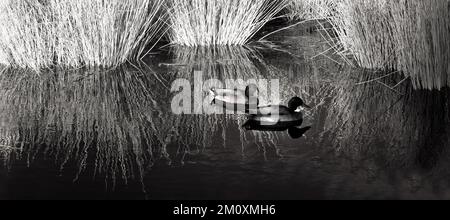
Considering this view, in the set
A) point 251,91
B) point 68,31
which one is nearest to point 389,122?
point 251,91

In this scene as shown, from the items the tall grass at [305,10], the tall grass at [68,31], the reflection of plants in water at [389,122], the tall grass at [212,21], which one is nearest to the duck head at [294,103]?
the reflection of plants in water at [389,122]

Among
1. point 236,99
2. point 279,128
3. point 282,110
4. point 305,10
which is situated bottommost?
point 279,128

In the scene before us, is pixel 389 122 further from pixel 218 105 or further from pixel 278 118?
pixel 218 105

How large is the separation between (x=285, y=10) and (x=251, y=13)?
2.99m

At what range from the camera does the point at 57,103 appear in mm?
6562

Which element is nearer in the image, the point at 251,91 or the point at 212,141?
the point at 212,141

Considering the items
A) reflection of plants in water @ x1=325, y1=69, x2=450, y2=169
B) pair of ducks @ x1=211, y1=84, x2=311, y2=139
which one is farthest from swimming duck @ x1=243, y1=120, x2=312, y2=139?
reflection of plants in water @ x1=325, y1=69, x2=450, y2=169

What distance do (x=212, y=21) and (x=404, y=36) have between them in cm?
289

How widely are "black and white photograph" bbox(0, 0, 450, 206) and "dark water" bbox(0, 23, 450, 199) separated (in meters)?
0.02

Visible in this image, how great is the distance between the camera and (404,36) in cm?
700

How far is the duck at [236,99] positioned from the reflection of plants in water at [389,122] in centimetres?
72
